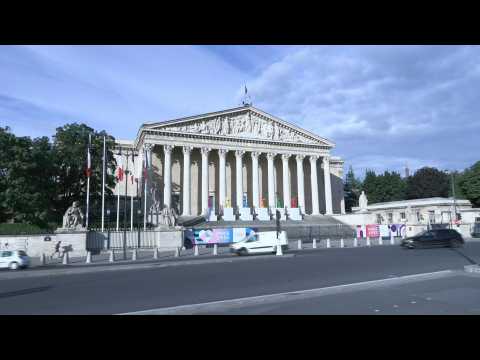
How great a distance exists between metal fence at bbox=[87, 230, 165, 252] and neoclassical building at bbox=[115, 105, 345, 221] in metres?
15.1

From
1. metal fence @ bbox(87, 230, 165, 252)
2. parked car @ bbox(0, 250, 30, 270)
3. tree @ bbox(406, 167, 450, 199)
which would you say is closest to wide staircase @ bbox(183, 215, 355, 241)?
metal fence @ bbox(87, 230, 165, 252)

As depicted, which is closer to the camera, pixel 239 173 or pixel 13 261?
pixel 13 261

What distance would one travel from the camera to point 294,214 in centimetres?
5597

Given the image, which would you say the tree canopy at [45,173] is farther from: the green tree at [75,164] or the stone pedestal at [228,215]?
the stone pedestal at [228,215]

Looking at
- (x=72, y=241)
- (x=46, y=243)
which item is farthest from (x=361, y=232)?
(x=46, y=243)

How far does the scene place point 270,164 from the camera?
59031 millimetres

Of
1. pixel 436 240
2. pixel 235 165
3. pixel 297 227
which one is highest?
pixel 235 165

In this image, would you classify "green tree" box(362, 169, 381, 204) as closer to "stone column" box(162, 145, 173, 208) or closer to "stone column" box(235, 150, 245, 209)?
"stone column" box(235, 150, 245, 209)

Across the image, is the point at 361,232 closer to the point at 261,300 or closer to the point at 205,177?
the point at 205,177

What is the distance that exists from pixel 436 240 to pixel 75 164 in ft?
123

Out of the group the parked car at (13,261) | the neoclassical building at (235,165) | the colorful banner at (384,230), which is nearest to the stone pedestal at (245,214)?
the neoclassical building at (235,165)

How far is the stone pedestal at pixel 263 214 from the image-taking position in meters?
53.1

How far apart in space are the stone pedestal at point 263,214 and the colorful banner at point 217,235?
43.2 feet
